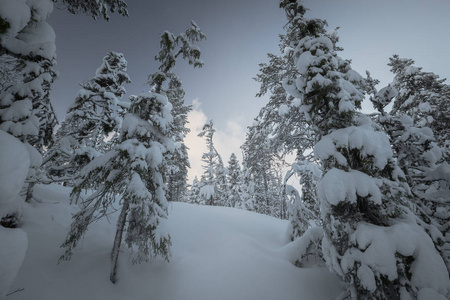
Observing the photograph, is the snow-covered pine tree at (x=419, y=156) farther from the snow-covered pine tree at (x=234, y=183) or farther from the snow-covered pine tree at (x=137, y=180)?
the snow-covered pine tree at (x=234, y=183)

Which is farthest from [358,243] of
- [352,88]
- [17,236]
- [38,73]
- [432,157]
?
[38,73]

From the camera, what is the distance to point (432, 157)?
216 inches

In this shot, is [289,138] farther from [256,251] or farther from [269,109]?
[256,251]

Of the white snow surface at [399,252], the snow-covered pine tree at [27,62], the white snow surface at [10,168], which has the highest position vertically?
the snow-covered pine tree at [27,62]

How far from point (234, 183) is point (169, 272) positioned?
23175mm

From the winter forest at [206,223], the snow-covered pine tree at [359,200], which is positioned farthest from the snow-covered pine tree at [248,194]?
the snow-covered pine tree at [359,200]

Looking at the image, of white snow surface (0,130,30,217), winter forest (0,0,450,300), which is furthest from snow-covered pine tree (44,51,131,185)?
white snow surface (0,130,30,217)

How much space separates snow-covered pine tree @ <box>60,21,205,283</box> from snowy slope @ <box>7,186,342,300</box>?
1.54 feet

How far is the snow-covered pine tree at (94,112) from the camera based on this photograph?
8.20 m

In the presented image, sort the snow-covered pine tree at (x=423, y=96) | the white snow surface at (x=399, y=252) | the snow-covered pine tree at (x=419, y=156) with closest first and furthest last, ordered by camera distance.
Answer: the white snow surface at (x=399, y=252)
the snow-covered pine tree at (x=419, y=156)
the snow-covered pine tree at (x=423, y=96)

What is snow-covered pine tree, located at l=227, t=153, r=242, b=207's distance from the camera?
27.2 metres

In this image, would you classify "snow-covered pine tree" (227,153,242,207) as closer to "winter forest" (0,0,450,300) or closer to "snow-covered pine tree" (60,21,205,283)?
"winter forest" (0,0,450,300)

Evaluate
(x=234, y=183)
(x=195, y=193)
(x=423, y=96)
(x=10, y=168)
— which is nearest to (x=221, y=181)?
(x=234, y=183)

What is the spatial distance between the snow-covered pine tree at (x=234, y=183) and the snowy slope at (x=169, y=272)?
64.8 feet
